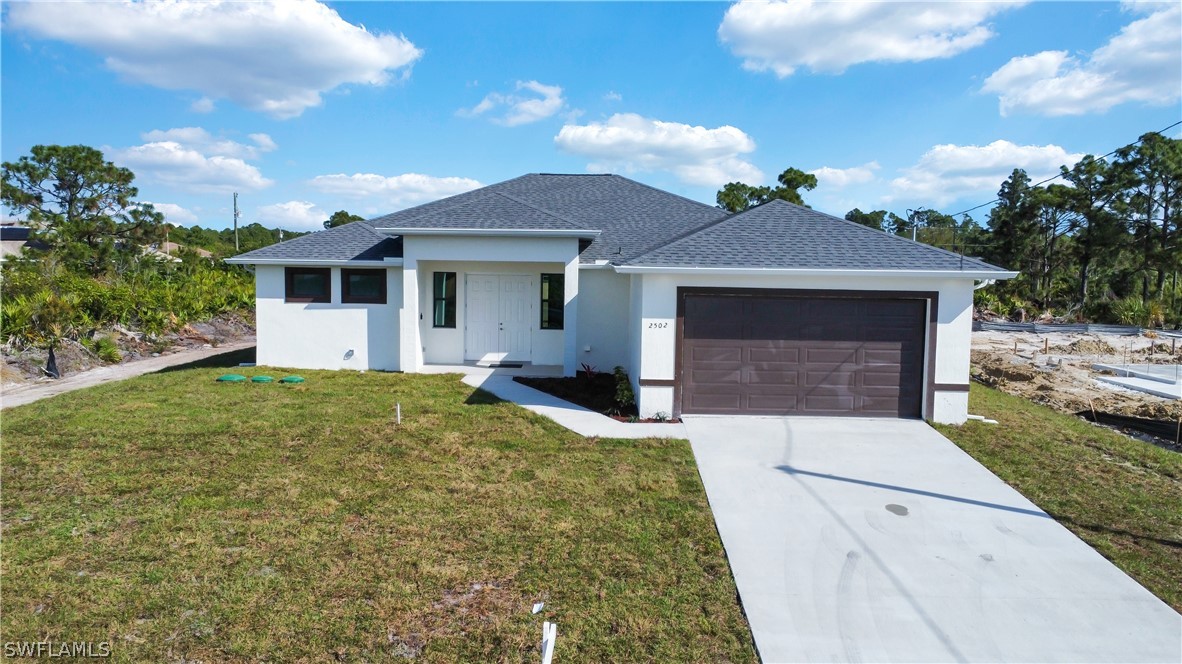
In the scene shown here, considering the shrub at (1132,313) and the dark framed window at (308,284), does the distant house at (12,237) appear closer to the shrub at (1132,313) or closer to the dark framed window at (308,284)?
the dark framed window at (308,284)

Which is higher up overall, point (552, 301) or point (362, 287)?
point (362, 287)

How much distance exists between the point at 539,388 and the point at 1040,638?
9.20 meters

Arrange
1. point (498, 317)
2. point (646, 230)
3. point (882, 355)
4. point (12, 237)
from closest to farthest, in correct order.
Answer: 1. point (882, 355)
2. point (498, 317)
3. point (646, 230)
4. point (12, 237)

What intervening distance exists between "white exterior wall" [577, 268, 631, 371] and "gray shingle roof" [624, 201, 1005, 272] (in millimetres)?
3129

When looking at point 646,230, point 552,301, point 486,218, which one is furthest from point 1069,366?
point 486,218

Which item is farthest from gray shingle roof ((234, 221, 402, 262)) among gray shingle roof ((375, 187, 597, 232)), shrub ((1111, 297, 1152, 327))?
shrub ((1111, 297, 1152, 327))

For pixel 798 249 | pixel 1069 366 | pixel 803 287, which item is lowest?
pixel 1069 366

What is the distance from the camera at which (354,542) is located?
5559 millimetres

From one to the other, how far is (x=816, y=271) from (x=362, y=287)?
10015 millimetres

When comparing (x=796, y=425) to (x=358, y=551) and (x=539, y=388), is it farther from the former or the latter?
(x=358, y=551)

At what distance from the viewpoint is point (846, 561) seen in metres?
5.40

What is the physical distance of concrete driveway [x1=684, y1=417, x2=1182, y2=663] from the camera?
427 centimetres

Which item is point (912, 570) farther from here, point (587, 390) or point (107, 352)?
point (107, 352)

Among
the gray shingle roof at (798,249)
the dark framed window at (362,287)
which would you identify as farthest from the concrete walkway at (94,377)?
the gray shingle roof at (798,249)
